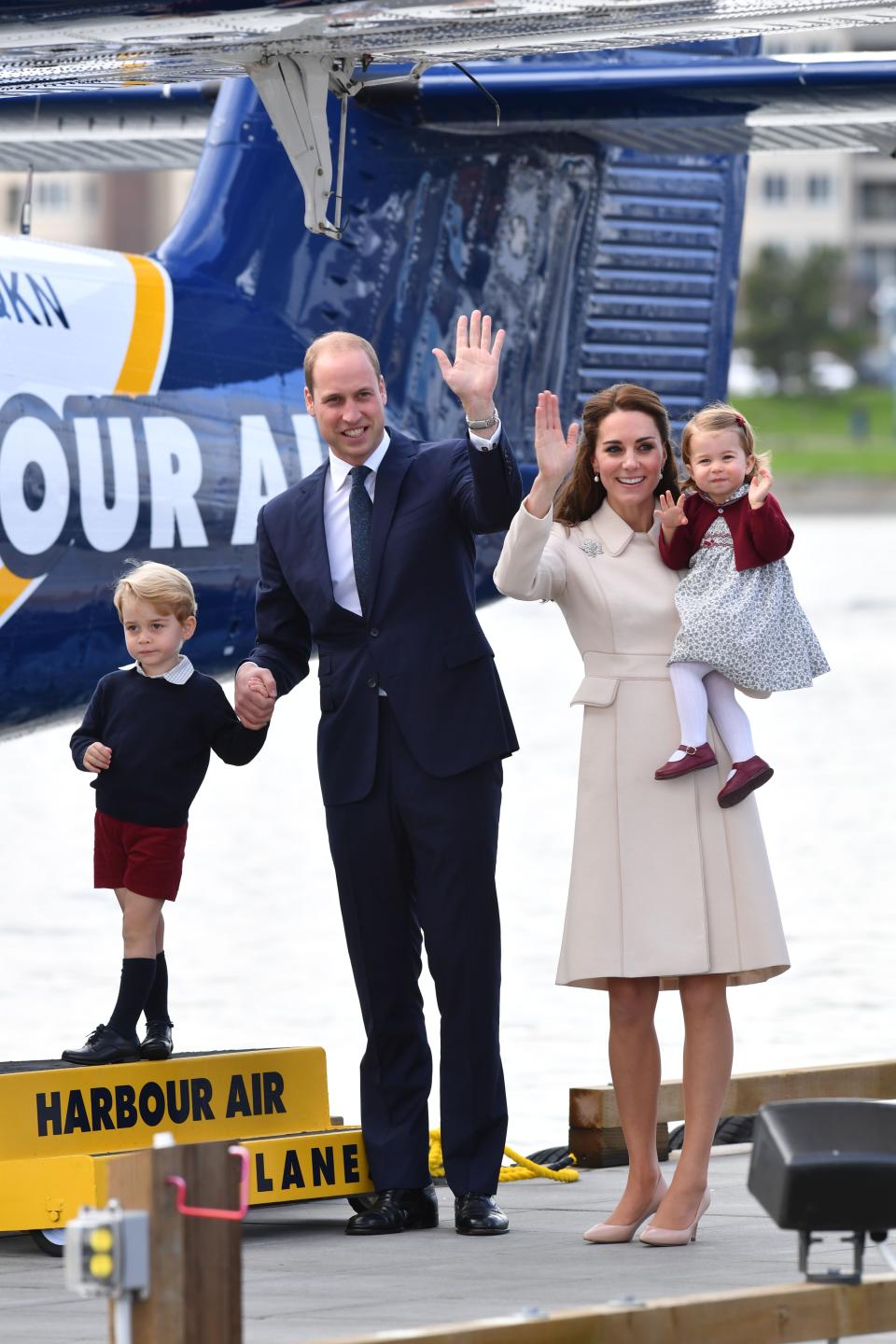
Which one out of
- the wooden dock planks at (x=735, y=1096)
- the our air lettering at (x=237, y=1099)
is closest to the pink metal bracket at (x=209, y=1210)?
the our air lettering at (x=237, y=1099)

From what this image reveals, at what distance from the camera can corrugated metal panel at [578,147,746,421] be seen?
849 cm

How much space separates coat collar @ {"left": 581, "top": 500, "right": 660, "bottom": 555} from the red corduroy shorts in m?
1.17

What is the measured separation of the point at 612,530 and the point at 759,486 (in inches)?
14.7

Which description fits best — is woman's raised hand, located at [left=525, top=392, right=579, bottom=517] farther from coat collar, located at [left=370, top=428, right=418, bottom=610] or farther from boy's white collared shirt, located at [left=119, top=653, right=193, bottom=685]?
boy's white collared shirt, located at [left=119, top=653, right=193, bottom=685]

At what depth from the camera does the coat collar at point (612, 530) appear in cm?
541

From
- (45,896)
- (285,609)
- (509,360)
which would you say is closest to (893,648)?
(45,896)

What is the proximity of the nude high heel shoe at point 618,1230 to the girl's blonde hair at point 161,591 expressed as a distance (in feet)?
5.46

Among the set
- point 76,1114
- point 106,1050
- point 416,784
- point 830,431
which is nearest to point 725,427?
point 416,784

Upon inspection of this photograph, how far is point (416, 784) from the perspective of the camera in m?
5.39

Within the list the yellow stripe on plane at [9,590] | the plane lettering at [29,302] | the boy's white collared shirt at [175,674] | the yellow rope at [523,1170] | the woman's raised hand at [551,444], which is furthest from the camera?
the plane lettering at [29,302]

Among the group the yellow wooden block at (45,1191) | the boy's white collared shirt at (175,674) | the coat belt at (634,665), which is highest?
the boy's white collared shirt at (175,674)

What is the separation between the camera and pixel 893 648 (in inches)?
1118

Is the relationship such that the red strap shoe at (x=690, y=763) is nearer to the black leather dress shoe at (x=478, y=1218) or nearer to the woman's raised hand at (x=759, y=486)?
the woman's raised hand at (x=759, y=486)

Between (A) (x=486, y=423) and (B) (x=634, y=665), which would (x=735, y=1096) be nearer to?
(B) (x=634, y=665)
